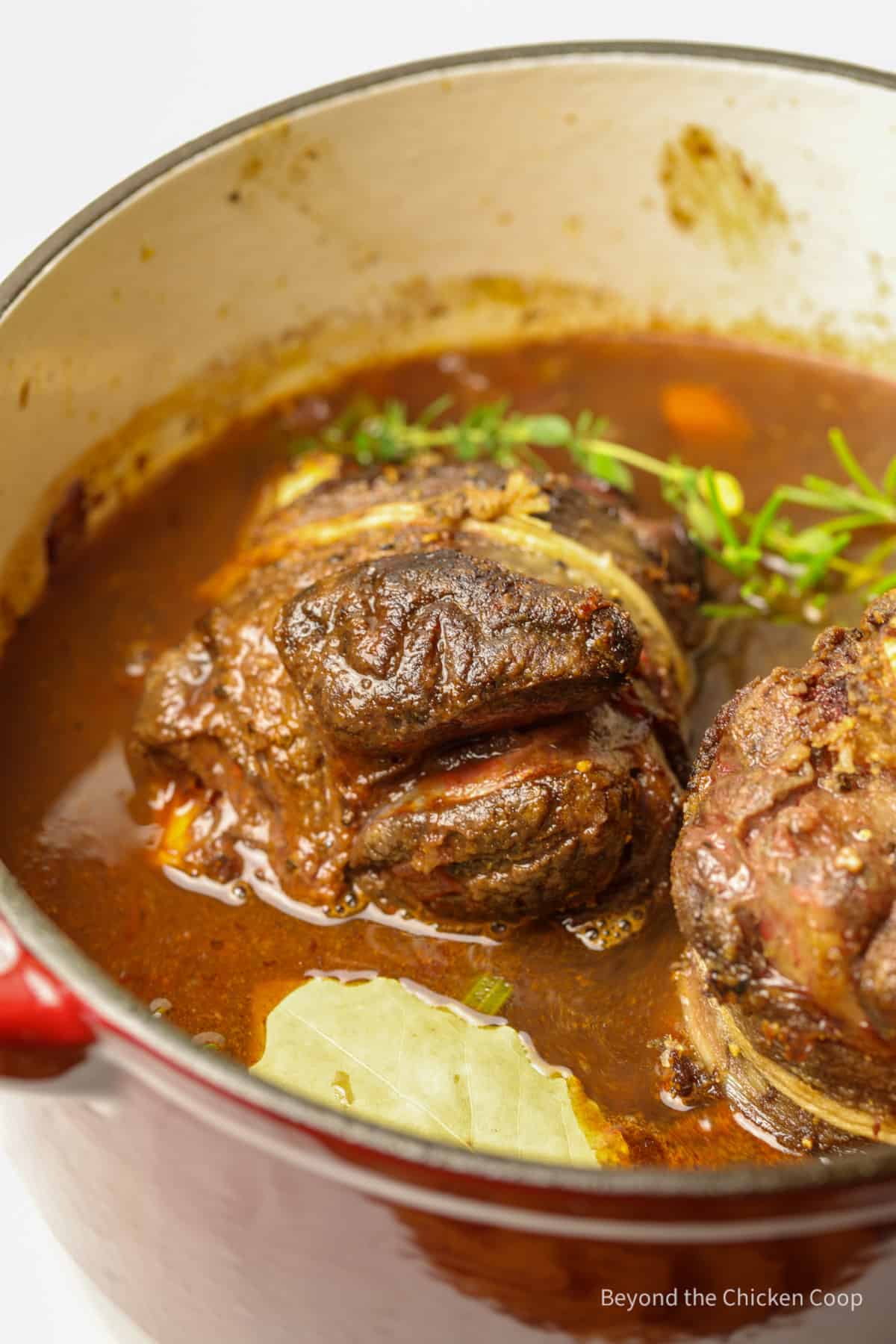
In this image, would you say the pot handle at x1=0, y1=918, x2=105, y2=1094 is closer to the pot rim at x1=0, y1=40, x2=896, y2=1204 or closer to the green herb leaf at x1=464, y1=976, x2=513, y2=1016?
the pot rim at x1=0, y1=40, x2=896, y2=1204

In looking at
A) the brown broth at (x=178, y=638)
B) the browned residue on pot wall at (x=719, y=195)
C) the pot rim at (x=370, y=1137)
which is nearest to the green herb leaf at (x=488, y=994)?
the brown broth at (x=178, y=638)

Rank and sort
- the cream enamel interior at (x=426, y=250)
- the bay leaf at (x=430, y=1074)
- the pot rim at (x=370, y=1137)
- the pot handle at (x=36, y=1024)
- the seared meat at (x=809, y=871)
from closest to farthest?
the pot rim at (x=370, y=1137), the pot handle at (x=36, y=1024), the seared meat at (x=809, y=871), the bay leaf at (x=430, y=1074), the cream enamel interior at (x=426, y=250)

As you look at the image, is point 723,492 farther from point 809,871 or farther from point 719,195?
point 809,871

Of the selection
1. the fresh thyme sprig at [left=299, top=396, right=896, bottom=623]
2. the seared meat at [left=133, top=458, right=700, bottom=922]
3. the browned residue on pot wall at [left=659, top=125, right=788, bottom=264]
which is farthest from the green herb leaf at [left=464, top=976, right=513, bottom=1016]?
the browned residue on pot wall at [left=659, top=125, right=788, bottom=264]

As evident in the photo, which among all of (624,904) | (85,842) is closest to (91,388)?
(85,842)

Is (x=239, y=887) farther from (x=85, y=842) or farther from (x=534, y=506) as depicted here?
(x=534, y=506)

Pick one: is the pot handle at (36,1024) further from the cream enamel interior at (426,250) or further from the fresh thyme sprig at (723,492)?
the fresh thyme sprig at (723,492)

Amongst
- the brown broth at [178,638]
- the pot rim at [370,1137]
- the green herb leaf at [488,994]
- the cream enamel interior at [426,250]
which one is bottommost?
the green herb leaf at [488,994]
